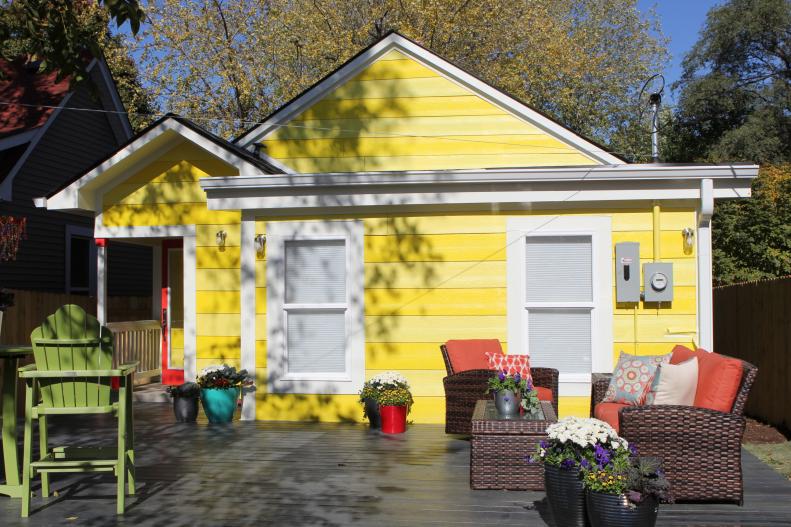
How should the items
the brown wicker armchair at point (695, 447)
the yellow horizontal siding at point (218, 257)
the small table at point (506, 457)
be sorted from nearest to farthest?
the brown wicker armchair at point (695, 447)
the small table at point (506, 457)
the yellow horizontal siding at point (218, 257)

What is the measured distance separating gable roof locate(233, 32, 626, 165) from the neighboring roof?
5.35m

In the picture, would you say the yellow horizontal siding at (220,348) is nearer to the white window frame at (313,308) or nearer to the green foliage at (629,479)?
the white window frame at (313,308)

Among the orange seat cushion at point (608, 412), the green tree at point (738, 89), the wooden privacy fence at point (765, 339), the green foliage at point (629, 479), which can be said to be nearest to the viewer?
the green foliage at point (629, 479)

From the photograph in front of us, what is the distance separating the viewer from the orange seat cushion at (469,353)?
8062 millimetres

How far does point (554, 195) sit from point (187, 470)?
14.8ft

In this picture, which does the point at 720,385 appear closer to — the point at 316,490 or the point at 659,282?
the point at 659,282

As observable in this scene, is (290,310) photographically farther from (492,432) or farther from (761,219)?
(761,219)

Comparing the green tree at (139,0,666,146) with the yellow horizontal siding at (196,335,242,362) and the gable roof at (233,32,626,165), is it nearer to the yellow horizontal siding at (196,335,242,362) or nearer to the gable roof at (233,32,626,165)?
the gable roof at (233,32,626,165)

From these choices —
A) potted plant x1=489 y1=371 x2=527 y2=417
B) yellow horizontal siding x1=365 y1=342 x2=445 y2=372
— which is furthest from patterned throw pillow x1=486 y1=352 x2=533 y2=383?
potted plant x1=489 y1=371 x2=527 y2=417

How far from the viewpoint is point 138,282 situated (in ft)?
57.0

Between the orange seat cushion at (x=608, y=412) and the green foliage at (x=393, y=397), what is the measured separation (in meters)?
1.98

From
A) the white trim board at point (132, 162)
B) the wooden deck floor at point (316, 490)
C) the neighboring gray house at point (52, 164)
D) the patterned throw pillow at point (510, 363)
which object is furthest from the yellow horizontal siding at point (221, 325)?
the neighboring gray house at point (52, 164)

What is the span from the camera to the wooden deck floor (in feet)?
16.6

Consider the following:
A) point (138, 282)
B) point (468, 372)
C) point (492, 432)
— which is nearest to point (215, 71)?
point (138, 282)
